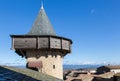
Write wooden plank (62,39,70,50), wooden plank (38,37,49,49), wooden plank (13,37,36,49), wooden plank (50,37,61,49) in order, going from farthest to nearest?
wooden plank (62,39,70,50), wooden plank (50,37,61,49), wooden plank (38,37,49,49), wooden plank (13,37,36,49)

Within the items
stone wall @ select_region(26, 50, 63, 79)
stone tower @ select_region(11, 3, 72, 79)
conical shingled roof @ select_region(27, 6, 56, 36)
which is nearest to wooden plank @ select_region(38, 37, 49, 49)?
stone tower @ select_region(11, 3, 72, 79)

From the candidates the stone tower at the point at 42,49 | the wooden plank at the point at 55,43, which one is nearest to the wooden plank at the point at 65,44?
the stone tower at the point at 42,49

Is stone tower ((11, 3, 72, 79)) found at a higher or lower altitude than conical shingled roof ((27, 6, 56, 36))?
lower

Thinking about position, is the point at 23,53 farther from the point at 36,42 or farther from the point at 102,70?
the point at 102,70

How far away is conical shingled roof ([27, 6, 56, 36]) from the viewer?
23.4 metres

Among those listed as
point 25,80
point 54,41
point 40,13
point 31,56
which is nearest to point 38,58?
point 31,56

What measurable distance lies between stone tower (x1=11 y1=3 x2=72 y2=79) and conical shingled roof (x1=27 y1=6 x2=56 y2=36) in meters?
0.13

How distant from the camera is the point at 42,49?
73.1 ft

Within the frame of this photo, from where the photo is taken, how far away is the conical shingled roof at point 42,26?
23.4m

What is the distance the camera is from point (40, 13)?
82.5 ft

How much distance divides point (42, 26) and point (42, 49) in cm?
279

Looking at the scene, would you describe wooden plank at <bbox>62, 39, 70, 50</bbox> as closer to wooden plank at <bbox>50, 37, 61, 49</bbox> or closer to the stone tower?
the stone tower

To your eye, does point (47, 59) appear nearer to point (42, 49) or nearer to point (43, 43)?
point (42, 49)

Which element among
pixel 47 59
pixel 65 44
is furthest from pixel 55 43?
pixel 47 59
